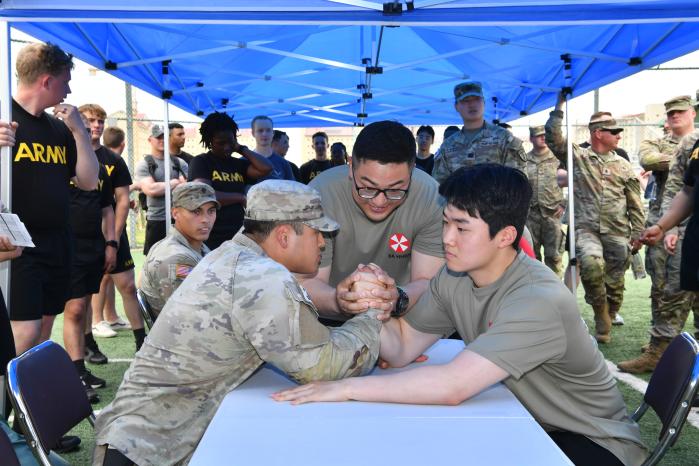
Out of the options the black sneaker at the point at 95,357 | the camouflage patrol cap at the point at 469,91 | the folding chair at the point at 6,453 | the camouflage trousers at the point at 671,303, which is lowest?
the black sneaker at the point at 95,357

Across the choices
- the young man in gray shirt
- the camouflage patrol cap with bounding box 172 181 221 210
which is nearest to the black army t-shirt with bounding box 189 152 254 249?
the camouflage patrol cap with bounding box 172 181 221 210

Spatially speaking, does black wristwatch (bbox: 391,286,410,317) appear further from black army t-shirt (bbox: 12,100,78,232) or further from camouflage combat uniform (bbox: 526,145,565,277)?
camouflage combat uniform (bbox: 526,145,565,277)

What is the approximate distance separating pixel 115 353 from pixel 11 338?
9.77ft

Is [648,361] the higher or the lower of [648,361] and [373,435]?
the lower

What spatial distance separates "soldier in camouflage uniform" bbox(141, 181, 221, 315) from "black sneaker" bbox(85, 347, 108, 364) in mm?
1540

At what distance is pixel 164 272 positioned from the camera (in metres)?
3.66

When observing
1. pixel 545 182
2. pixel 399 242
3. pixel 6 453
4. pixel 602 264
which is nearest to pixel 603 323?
pixel 602 264

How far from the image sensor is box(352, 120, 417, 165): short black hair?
2561 mm

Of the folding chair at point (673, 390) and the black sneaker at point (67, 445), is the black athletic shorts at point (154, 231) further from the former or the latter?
the folding chair at point (673, 390)

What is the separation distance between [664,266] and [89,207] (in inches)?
167

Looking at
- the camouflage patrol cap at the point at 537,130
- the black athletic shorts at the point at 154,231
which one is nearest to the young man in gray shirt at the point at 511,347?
the black athletic shorts at the point at 154,231

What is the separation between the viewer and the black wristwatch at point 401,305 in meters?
2.47

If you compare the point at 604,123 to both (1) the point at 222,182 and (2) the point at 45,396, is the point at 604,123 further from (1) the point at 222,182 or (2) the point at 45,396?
(2) the point at 45,396

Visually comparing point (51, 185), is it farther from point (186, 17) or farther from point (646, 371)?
point (646, 371)
